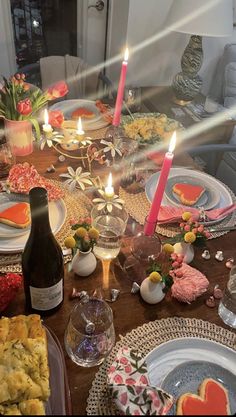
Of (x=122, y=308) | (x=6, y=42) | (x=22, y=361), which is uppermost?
(x=22, y=361)

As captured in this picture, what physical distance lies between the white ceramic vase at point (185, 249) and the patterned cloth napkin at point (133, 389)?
0.30 metres

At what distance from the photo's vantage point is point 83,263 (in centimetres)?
85

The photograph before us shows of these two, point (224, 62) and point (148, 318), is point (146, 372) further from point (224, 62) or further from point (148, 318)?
point (224, 62)

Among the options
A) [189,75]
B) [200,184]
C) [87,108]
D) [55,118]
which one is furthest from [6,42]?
[200,184]

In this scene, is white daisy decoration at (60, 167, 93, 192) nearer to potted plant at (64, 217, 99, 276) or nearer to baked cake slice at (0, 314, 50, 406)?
potted plant at (64, 217, 99, 276)

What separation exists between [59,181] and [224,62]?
2.12m

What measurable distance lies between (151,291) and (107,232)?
0.65 ft

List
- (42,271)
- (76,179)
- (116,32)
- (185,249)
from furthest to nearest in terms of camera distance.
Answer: (116,32), (76,179), (185,249), (42,271)

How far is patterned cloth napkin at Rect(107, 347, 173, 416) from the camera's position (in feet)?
1.95

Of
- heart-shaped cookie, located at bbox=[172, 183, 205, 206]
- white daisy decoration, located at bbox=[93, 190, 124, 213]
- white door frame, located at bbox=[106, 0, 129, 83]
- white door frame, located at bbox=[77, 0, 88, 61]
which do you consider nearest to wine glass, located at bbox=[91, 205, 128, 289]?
white daisy decoration, located at bbox=[93, 190, 124, 213]

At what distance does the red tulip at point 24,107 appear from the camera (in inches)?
45.8

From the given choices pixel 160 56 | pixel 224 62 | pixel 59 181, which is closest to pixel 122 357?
pixel 59 181

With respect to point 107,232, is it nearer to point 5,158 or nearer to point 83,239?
point 83,239

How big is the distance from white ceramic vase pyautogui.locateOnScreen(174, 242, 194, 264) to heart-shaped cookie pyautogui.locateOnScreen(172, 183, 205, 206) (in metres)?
0.23
